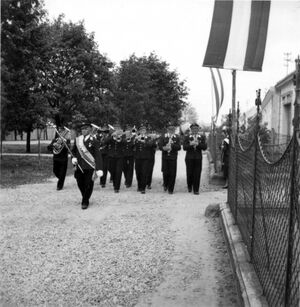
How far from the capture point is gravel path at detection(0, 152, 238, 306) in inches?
163

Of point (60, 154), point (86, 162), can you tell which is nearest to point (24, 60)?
point (60, 154)

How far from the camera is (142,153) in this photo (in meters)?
Result: 11.1

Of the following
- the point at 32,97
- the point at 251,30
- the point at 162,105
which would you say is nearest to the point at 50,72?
the point at 32,97

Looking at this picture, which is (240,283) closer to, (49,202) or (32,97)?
(49,202)

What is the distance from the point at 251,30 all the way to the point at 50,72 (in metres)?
12.8

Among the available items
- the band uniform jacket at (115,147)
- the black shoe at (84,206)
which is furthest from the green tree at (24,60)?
the black shoe at (84,206)

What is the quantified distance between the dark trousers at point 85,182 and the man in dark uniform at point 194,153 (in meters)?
2.85

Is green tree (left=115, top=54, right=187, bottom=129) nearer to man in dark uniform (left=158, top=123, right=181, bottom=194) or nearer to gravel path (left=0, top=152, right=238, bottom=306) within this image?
man in dark uniform (left=158, top=123, right=181, bottom=194)

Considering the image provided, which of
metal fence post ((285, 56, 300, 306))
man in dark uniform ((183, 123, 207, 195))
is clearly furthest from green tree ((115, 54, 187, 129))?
metal fence post ((285, 56, 300, 306))

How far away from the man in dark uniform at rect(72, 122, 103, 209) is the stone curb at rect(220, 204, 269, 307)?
3.28 m

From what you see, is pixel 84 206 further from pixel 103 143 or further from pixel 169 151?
pixel 103 143

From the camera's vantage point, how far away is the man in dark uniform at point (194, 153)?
34.2 ft

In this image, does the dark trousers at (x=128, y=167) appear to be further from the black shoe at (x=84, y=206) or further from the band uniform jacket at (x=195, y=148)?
the black shoe at (x=84, y=206)

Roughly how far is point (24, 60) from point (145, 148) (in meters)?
6.43
